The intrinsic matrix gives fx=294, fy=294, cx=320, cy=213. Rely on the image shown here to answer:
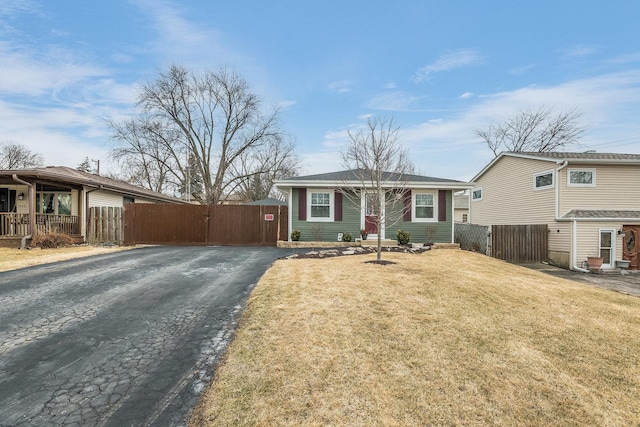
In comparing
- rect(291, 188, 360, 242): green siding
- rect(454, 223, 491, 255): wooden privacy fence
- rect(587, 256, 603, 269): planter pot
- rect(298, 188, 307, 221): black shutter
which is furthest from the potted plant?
rect(298, 188, 307, 221): black shutter

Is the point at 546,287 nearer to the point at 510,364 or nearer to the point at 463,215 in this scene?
the point at 510,364

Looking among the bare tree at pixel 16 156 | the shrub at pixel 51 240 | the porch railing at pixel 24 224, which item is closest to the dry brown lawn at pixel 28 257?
the shrub at pixel 51 240

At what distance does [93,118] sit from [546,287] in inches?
1166

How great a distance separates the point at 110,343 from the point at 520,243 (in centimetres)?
1451

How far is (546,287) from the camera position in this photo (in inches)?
268

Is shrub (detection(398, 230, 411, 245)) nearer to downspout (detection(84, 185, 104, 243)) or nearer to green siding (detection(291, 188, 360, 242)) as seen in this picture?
green siding (detection(291, 188, 360, 242))

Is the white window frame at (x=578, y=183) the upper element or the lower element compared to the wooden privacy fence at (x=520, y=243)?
upper

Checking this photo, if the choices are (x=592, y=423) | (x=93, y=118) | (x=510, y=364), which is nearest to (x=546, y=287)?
(x=510, y=364)

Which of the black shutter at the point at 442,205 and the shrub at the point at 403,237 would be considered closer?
the shrub at the point at 403,237

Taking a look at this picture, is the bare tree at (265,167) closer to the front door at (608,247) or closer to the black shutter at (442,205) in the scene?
the black shutter at (442,205)

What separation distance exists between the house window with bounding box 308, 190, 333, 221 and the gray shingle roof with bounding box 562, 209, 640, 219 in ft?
32.2

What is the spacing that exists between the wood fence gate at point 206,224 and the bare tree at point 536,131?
2405 centimetres

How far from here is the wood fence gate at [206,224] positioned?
43.7ft

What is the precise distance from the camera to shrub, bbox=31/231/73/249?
11.2 m
